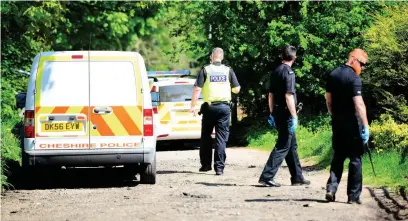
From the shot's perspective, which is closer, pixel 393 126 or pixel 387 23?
pixel 393 126

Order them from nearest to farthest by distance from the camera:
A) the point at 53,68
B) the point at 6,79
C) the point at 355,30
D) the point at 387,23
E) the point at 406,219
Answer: the point at 406,219 → the point at 53,68 → the point at 387,23 → the point at 355,30 → the point at 6,79

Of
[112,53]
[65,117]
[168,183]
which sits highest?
[112,53]

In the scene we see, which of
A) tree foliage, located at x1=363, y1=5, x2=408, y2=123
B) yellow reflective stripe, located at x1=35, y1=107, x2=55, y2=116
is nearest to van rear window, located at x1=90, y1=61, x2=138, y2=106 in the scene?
yellow reflective stripe, located at x1=35, y1=107, x2=55, y2=116

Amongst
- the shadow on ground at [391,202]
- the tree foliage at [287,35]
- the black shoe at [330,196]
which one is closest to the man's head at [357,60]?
the black shoe at [330,196]

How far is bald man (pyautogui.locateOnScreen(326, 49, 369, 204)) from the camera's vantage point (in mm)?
10781

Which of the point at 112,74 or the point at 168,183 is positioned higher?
the point at 112,74

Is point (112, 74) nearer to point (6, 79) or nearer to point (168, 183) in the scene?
point (168, 183)

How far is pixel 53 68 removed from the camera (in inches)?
531

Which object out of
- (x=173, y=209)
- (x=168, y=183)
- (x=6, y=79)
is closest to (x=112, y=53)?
(x=168, y=183)

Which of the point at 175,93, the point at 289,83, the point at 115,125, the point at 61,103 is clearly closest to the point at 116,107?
the point at 115,125

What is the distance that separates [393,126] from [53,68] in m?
5.11

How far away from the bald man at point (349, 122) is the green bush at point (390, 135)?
332cm

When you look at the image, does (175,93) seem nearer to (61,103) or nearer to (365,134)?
(61,103)

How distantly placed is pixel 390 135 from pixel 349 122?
3.86m
